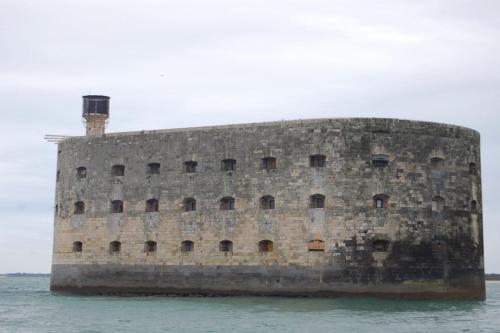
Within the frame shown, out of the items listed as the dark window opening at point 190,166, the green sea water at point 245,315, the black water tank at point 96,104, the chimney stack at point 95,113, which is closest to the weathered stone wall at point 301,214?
the dark window opening at point 190,166

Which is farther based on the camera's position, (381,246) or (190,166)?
(190,166)

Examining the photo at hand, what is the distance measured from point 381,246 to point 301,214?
3.28 metres

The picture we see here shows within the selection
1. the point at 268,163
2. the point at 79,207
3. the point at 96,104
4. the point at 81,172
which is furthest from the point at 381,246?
the point at 96,104

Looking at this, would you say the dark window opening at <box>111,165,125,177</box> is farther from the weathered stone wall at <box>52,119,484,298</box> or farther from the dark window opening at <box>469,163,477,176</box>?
the dark window opening at <box>469,163,477,176</box>

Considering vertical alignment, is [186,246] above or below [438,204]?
below

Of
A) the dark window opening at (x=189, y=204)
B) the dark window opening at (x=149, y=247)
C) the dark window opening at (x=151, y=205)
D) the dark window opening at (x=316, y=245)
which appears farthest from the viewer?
the dark window opening at (x=151, y=205)

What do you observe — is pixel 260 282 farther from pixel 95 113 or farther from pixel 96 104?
pixel 96 104

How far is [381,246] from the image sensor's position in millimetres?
37031

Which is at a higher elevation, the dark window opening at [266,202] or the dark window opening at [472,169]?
the dark window opening at [472,169]

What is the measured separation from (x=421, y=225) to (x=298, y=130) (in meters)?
5.99

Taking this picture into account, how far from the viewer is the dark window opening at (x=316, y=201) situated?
123 feet

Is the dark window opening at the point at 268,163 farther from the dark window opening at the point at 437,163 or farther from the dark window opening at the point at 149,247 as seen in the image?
the dark window opening at the point at 437,163

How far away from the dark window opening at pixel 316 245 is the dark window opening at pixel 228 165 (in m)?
4.53

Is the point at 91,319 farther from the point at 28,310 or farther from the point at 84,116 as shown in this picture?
the point at 84,116
